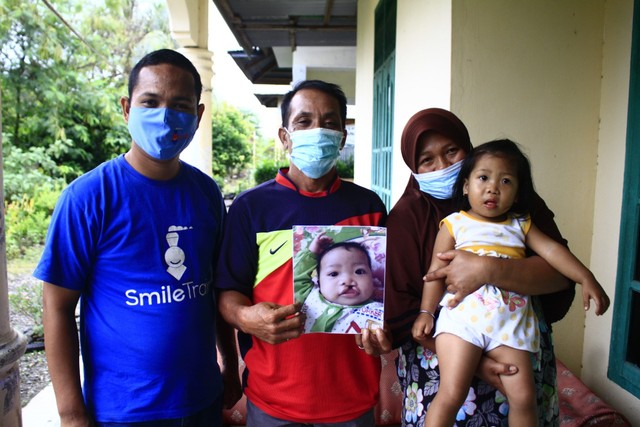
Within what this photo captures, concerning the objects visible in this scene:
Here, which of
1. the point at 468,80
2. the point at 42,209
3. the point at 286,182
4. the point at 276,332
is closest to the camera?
the point at 276,332

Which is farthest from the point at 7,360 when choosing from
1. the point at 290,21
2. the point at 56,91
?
the point at 56,91

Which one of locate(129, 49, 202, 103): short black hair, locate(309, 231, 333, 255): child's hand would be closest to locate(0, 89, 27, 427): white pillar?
locate(129, 49, 202, 103): short black hair

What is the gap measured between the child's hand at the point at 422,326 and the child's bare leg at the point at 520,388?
0.20 metres

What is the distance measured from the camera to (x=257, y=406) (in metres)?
1.69

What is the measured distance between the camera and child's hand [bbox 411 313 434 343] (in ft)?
4.99

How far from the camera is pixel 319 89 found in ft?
5.49

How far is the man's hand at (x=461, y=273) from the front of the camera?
57.9 inches

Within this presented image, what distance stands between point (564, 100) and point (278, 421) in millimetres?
2326

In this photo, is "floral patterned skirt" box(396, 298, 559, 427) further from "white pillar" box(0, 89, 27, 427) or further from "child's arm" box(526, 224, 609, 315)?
"white pillar" box(0, 89, 27, 427)

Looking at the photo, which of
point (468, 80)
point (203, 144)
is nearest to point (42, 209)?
point (203, 144)

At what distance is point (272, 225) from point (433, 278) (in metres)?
0.52

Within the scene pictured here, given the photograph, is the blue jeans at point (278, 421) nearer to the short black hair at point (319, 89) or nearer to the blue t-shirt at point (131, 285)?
the blue t-shirt at point (131, 285)

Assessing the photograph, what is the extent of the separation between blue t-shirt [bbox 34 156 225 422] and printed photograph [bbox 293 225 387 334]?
0.41 metres

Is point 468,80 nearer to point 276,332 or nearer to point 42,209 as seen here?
point 276,332
